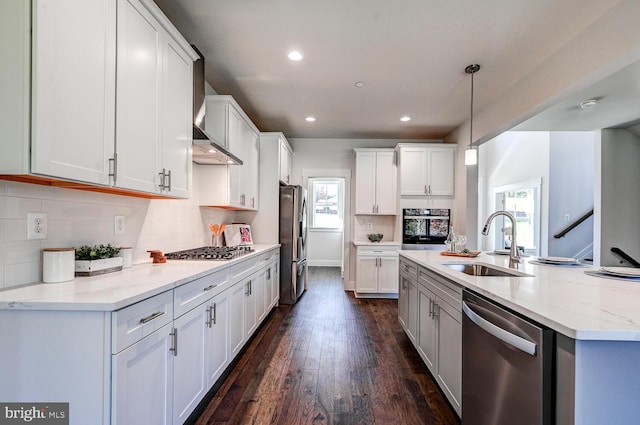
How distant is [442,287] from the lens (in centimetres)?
194

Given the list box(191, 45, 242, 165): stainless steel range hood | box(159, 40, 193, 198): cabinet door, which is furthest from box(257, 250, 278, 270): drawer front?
box(159, 40, 193, 198): cabinet door

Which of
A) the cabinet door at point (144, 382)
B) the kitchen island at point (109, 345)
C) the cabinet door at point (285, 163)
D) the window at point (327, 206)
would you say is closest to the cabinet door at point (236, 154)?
the cabinet door at point (285, 163)

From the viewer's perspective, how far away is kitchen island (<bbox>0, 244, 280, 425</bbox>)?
1.06 metres

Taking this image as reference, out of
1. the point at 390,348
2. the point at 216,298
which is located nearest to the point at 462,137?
the point at 390,348

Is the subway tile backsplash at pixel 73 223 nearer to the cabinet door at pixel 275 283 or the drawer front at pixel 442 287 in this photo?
the cabinet door at pixel 275 283

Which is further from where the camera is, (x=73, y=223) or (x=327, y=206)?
(x=327, y=206)

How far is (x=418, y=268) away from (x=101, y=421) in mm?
2191

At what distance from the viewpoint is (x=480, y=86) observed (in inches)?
121

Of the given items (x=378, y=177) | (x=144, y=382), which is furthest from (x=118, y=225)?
(x=378, y=177)

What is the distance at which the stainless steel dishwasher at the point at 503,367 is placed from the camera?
39.1 inches

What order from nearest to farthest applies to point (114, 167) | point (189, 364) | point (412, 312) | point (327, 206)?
point (114, 167) → point (189, 364) → point (412, 312) → point (327, 206)

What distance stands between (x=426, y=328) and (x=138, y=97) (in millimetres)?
2428

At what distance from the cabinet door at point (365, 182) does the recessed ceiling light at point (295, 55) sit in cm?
243

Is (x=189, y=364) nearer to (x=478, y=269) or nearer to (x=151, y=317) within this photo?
(x=151, y=317)
